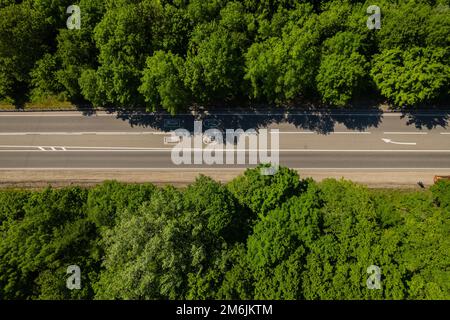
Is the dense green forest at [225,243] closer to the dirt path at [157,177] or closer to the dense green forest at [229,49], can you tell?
the dirt path at [157,177]

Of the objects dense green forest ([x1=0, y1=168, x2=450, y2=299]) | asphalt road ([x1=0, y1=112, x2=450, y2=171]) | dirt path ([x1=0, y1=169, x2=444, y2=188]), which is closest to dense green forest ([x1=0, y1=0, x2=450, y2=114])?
asphalt road ([x1=0, y1=112, x2=450, y2=171])

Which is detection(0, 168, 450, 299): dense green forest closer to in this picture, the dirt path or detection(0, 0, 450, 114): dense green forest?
the dirt path

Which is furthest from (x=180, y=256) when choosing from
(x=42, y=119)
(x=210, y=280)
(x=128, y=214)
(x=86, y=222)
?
(x=42, y=119)

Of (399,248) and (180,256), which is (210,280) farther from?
(399,248)

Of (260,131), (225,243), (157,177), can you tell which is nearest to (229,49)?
(260,131)

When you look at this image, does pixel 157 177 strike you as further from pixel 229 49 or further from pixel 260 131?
pixel 229 49

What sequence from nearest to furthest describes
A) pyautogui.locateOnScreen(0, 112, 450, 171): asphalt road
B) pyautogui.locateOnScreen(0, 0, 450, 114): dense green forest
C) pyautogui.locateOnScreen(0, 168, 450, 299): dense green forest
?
1. pyautogui.locateOnScreen(0, 168, 450, 299): dense green forest
2. pyautogui.locateOnScreen(0, 0, 450, 114): dense green forest
3. pyautogui.locateOnScreen(0, 112, 450, 171): asphalt road

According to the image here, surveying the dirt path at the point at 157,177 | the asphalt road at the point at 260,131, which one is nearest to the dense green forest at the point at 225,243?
the dirt path at the point at 157,177
